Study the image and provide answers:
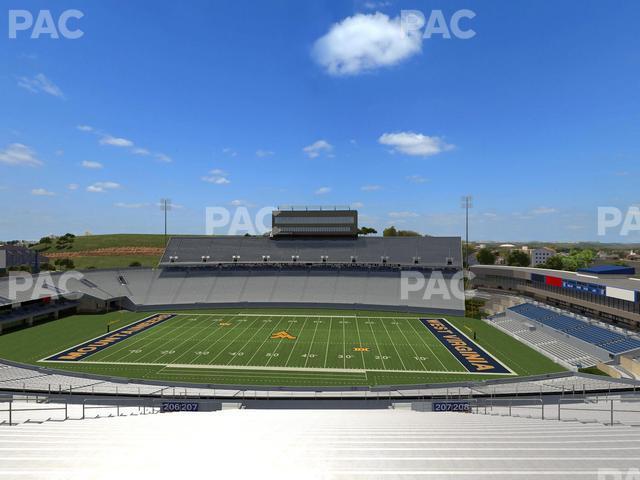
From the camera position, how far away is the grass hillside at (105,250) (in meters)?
90.7

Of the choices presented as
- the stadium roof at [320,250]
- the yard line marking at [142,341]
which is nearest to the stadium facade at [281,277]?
the stadium roof at [320,250]

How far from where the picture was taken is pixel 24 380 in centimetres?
1917

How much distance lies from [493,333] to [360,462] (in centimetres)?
3252

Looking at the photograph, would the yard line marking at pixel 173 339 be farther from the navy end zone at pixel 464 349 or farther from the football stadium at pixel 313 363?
the navy end zone at pixel 464 349

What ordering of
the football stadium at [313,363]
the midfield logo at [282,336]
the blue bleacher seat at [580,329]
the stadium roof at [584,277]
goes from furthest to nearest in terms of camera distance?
the midfield logo at [282,336], the stadium roof at [584,277], the blue bleacher seat at [580,329], the football stadium at [313,363]

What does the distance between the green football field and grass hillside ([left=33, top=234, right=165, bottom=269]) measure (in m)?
58.5

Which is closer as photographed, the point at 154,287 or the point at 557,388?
the point at 557,388

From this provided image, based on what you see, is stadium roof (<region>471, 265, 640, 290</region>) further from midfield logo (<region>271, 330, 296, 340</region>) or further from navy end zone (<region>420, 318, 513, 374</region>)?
midfield logo (<region>271, 330, 296, 340</region>)

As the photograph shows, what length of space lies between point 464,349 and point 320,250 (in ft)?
96.9

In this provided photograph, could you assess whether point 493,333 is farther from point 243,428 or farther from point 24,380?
point 24,380

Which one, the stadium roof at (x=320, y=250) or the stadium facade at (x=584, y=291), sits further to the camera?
the stadium roof at (x=320, y=250)

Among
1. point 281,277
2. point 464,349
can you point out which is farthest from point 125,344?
point 464,349

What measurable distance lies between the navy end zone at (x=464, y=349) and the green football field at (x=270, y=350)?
1.42 ft

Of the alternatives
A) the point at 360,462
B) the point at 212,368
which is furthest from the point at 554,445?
the point at 212,368
